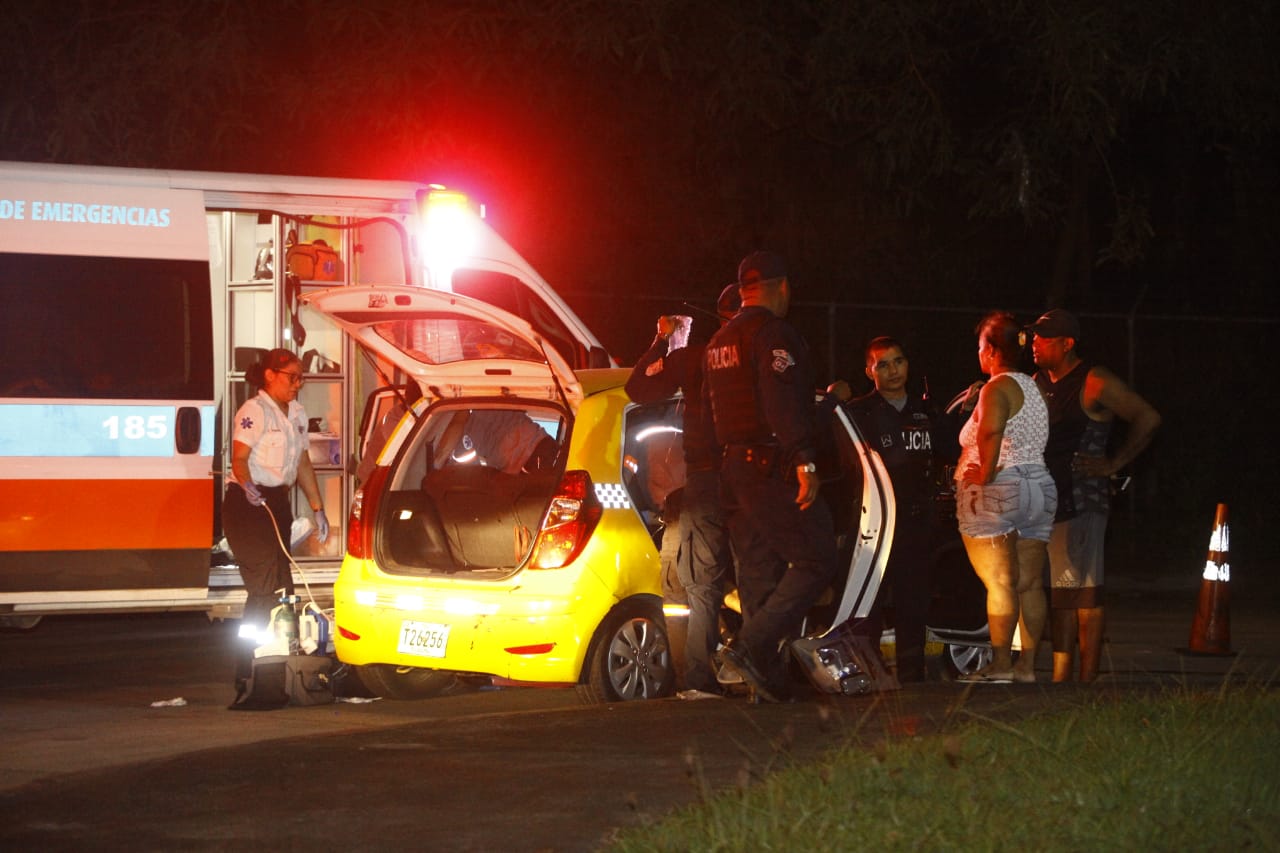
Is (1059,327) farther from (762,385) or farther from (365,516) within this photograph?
(365,516)

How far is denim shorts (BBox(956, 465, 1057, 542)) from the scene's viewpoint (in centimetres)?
894

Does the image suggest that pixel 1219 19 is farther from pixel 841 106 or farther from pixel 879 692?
pixel 879 692

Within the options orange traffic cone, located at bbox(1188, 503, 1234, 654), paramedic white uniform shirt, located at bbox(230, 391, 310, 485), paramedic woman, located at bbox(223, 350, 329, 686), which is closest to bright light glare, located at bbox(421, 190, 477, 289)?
paramedic woman, located at bbox(223, 350, 329, 686)

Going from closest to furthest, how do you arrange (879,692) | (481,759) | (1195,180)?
(481,759), (879,692), (1195,180)

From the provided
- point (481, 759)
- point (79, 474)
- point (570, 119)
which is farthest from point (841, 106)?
point (481, 759)

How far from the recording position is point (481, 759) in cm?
694

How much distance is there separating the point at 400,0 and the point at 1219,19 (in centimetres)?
674

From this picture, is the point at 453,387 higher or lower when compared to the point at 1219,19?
lower

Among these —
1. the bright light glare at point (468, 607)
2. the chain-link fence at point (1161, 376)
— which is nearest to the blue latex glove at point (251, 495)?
the bright light glare at point (468, 607)

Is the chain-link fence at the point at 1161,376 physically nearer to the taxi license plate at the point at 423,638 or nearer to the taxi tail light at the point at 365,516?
the taxi tail light at the point at 365,516

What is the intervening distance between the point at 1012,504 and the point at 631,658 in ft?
6.18

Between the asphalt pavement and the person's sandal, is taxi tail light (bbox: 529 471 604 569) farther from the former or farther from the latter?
the person's sandal

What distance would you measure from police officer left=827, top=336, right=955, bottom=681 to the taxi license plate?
193cm

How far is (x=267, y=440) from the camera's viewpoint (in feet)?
34.7
